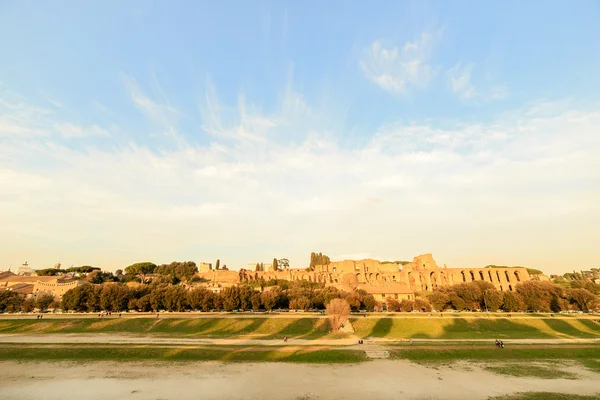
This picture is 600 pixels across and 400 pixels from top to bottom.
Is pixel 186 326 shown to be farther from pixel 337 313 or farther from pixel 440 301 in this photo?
pixel 440 301

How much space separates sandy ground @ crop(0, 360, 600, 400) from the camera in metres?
18.9

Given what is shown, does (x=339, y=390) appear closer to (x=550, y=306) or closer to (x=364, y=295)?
(x=364, y=295)

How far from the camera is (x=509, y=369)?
79.6 feet

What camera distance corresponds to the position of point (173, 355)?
28156mm

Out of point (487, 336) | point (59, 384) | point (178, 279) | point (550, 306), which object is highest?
point (178, 279)

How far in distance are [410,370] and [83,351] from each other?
31.5 metres

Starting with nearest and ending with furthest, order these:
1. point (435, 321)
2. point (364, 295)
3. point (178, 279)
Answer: point (435, 321)
point (364, 295)
point (178, 279)

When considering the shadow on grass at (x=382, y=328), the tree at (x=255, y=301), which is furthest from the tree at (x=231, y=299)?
the shadow on grass at (x=382, y=328)

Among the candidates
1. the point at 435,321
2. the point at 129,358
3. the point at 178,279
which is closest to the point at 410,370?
the point at 435,321

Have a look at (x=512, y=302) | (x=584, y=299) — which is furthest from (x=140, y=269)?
(x=584, y=299)

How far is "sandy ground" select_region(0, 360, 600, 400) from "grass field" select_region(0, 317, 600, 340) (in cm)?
1272

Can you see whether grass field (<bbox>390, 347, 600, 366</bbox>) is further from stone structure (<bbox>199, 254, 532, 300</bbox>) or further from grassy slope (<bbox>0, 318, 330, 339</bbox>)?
stone structure (<bbox>199, 254, 532, 300</bbox>)

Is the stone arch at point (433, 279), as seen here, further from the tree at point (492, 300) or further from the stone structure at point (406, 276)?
the tree at point (492, 300)

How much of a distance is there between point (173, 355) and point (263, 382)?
471 inches
